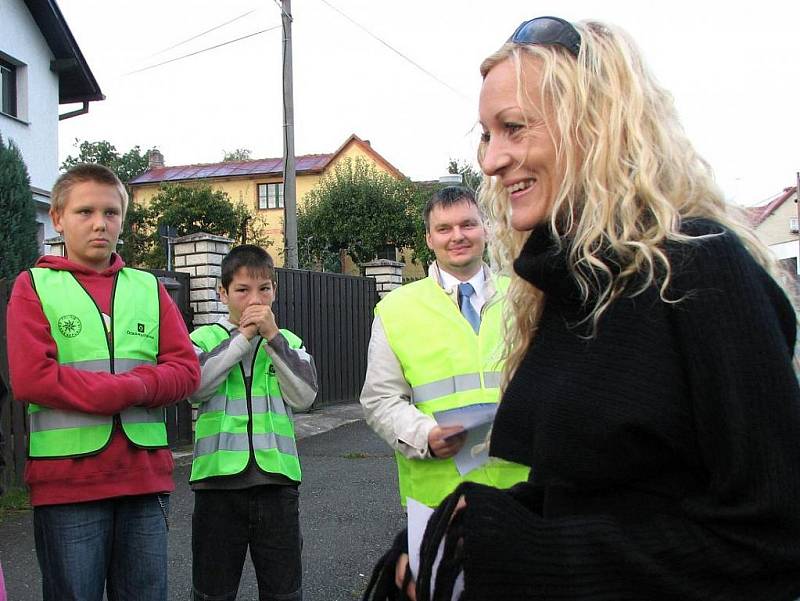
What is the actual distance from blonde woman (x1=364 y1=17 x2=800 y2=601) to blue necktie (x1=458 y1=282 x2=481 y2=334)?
60.9 inches

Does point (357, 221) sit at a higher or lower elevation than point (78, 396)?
higher

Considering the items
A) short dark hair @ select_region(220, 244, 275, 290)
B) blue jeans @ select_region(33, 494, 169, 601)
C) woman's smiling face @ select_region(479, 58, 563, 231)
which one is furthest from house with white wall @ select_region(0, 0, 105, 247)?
woman's smiling face @ select_region(479, 58, 563, 231)

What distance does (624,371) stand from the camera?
1165mm

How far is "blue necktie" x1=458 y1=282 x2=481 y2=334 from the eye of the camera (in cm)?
301

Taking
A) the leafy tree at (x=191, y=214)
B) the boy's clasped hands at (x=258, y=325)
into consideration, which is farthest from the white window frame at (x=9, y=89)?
the boy's clasped hands at (x=258, y=325)

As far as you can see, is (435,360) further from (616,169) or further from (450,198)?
(616,169)

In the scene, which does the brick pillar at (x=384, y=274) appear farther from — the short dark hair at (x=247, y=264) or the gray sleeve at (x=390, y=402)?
the gray sleeve at (x=390, y=402)

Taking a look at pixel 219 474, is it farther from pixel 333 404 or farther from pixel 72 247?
pixel 333 404

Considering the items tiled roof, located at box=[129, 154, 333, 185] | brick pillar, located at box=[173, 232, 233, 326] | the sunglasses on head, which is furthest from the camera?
tiled roof, located at box=[129, 154, 333, 185]

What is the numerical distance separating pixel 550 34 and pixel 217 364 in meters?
2.35

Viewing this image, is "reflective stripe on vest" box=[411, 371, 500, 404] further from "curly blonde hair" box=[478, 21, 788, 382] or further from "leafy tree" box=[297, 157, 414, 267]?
"leafy tree" box=[297, 157, 414, 267]

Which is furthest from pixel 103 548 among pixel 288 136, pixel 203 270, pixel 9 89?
pixel 9 89

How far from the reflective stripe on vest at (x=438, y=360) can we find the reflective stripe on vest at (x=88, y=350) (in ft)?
3.10

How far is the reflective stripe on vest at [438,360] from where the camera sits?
2.75 meters
